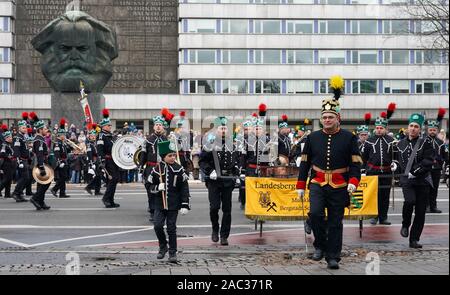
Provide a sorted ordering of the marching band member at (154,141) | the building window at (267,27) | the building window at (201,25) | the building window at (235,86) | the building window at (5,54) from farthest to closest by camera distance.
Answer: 1. the building window at (235,86)
2. the building window at (267,27)
3. the building window at (201,25)
4. the building window at (5,54)
5. the marching band member at (154,141)

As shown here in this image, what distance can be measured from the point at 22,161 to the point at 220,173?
1029cm

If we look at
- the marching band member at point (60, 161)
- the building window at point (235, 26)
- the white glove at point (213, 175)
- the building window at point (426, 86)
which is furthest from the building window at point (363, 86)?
the white glove at point (213, 175)

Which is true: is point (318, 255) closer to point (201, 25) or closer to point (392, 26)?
point (201, 25)

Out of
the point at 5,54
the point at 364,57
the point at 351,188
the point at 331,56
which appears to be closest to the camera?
the point at 351,188

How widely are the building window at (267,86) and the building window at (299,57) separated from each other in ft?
7.61

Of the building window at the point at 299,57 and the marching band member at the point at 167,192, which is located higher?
the building window at the point at 299,57

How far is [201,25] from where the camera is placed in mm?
65688

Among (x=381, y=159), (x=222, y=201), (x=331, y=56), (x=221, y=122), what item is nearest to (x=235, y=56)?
(x=331, y=56)

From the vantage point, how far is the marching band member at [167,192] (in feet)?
35.0

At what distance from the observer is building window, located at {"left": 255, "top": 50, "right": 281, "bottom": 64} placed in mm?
66250

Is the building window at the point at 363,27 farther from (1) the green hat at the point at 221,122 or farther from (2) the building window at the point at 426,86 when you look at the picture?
(1) the green hat at the point at 221,122

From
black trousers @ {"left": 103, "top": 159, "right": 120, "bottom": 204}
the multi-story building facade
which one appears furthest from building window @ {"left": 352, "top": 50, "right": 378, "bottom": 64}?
black trousers @ {"left": 103, "top": 159, "right": 120, "bottom": 204}

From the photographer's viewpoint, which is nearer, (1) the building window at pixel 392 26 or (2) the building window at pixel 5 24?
(2) the building window at pixel 5 24

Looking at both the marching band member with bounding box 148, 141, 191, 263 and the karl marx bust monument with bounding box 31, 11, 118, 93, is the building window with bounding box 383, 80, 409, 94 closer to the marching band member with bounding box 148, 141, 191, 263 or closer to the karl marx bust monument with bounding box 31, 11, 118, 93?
the karl marx bust monument with bounding box 31, 11, 118, 93
